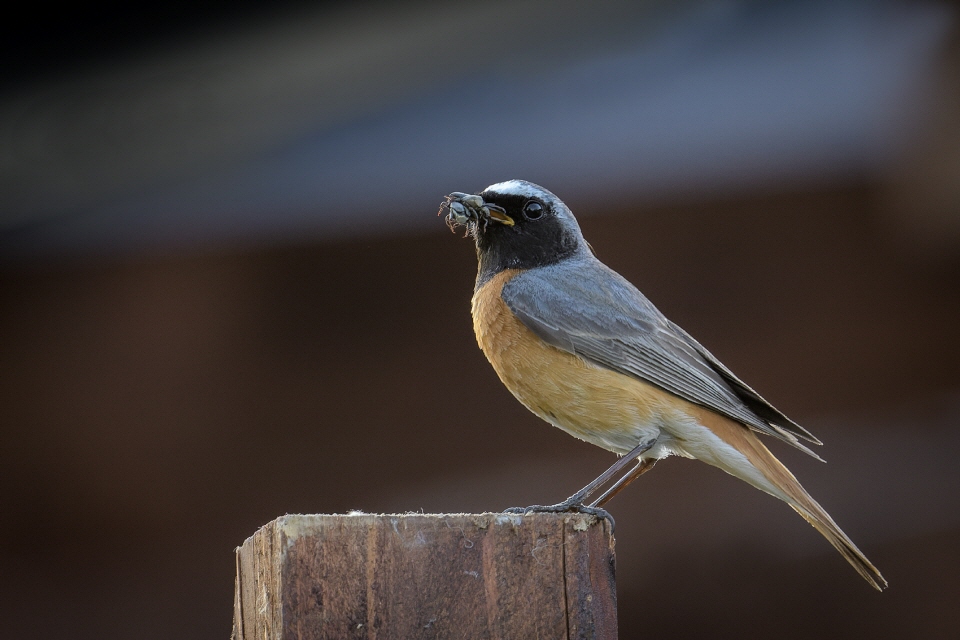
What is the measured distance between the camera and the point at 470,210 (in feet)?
17.3

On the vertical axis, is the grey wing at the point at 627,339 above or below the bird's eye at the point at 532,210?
below

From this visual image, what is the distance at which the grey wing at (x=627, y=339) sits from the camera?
480 cm

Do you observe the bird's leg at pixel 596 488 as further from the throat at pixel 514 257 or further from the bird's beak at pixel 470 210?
the bird's beak at pixel 470 210

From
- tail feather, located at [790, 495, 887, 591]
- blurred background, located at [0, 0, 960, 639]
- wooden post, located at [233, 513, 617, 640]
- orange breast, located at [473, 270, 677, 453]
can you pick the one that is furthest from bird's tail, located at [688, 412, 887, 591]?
blurred background, located at [0, 0, 960, 639]

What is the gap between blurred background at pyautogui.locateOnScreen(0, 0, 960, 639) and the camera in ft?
25.0

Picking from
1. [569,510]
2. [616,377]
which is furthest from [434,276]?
[569,510]

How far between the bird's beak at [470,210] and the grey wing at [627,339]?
319mm

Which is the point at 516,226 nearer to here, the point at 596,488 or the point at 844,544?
the point at 596,488

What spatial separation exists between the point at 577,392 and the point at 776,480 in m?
0.90

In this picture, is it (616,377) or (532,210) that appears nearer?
(616,377)

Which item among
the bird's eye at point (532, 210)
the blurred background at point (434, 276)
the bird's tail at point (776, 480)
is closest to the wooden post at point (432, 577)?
the bird's tail at point (776, 480)

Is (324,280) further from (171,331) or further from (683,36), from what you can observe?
(683,36)

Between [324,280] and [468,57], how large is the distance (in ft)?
6.30

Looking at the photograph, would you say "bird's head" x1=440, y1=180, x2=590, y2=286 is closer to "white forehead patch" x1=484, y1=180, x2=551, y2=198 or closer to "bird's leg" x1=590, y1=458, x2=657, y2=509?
"white forehead patch" x1=484, y1=180, x2=551, y2=198
